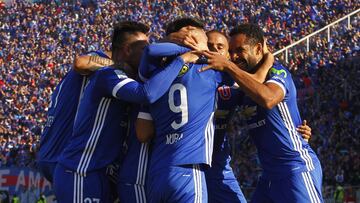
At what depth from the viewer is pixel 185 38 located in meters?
6.71

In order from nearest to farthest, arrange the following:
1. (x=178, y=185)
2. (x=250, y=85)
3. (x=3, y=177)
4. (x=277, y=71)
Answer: (x=178, y=185), (x=250, y=85), (x=277, y=71), (x=3, y=177)

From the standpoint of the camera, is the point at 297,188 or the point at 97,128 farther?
the point at 297,188

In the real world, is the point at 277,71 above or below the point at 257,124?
above

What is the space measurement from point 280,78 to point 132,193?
5.43 feet

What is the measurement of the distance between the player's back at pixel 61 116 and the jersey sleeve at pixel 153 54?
33.1 inches

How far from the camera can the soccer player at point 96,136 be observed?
268 inches

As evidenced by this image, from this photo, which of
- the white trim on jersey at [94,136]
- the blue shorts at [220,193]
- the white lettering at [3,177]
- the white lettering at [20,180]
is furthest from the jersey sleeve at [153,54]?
the white lettering at [3,177]

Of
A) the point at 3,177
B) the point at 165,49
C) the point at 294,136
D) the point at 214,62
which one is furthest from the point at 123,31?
the point at 3,177

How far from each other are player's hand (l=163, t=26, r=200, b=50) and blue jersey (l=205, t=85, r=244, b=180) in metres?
1.05

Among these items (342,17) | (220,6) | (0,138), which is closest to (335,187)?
(342,17)

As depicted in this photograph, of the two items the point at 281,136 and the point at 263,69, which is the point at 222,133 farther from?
the point at 263,69

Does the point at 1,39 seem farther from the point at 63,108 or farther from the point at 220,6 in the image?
the point at 63,108

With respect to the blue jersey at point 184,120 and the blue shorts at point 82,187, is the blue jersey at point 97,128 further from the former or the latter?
the blue jersey at point 184,120

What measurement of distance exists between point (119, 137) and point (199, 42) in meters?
1.03
